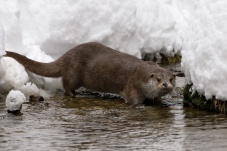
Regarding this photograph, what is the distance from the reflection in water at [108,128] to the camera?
665 centimetres

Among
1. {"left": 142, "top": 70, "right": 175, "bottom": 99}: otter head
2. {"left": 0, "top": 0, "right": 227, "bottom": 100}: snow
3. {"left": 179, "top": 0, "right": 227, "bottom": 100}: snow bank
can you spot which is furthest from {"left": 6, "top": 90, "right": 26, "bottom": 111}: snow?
{"left": 179, "top": 0, "right": 227, "bottom": 100}: snow bank

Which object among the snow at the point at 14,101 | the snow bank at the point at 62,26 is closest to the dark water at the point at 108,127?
the snow at the point at 14,101

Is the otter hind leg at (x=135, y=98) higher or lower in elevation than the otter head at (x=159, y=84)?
lower

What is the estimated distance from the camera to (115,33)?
1129cm

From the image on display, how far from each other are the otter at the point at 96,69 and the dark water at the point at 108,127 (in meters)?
0.54

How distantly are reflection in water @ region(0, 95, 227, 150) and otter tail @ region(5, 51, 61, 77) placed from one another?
893 mm

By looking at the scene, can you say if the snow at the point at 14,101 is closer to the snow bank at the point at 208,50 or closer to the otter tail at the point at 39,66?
the otter tail at the point at 39,66

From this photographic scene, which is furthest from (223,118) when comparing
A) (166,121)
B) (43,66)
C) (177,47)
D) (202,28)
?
(177,47)

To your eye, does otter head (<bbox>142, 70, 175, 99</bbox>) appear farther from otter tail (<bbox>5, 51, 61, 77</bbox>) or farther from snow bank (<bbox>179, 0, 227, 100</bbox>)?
otter tail (<bbox>5, 51, 61, 77</bbox>)

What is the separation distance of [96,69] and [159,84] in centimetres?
122

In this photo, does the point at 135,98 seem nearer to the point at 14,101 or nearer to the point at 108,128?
the point at 14,101

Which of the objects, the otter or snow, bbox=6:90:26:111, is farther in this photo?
the otter

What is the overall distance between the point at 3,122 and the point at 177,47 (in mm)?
5773

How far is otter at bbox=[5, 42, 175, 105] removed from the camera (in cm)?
967
